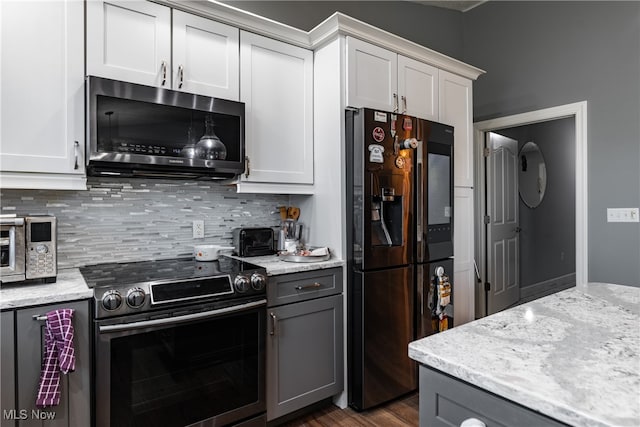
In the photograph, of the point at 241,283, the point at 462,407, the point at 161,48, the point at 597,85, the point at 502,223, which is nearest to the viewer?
the point at 462,407

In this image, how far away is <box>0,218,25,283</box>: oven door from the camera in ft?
4.96

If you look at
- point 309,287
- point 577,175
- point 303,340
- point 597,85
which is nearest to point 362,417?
point 303,340

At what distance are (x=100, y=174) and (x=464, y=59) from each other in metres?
3.57

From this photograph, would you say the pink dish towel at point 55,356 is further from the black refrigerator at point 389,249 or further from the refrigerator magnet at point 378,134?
the refrigerator magnet at point 378,134

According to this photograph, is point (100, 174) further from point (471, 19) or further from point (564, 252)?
point (564, 252)

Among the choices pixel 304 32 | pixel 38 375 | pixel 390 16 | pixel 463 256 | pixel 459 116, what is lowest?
pixel 38 375

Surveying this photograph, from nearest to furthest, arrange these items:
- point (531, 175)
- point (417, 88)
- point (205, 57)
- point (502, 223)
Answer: point (205, 57), point (417, 88), point (502, 223), point (531, 175)

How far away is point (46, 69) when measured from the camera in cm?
171

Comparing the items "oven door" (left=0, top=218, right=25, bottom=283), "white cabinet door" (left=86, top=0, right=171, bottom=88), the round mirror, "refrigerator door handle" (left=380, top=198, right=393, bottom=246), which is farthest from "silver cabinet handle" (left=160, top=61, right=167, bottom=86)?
the round mirror

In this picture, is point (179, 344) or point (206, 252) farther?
point (206, 252)

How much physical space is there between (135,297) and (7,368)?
481 mm

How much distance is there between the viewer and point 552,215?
5035mm

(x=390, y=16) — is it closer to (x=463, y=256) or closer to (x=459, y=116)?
(x=459, y=116)

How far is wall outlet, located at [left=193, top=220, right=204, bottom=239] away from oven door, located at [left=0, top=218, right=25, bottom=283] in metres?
0.96
